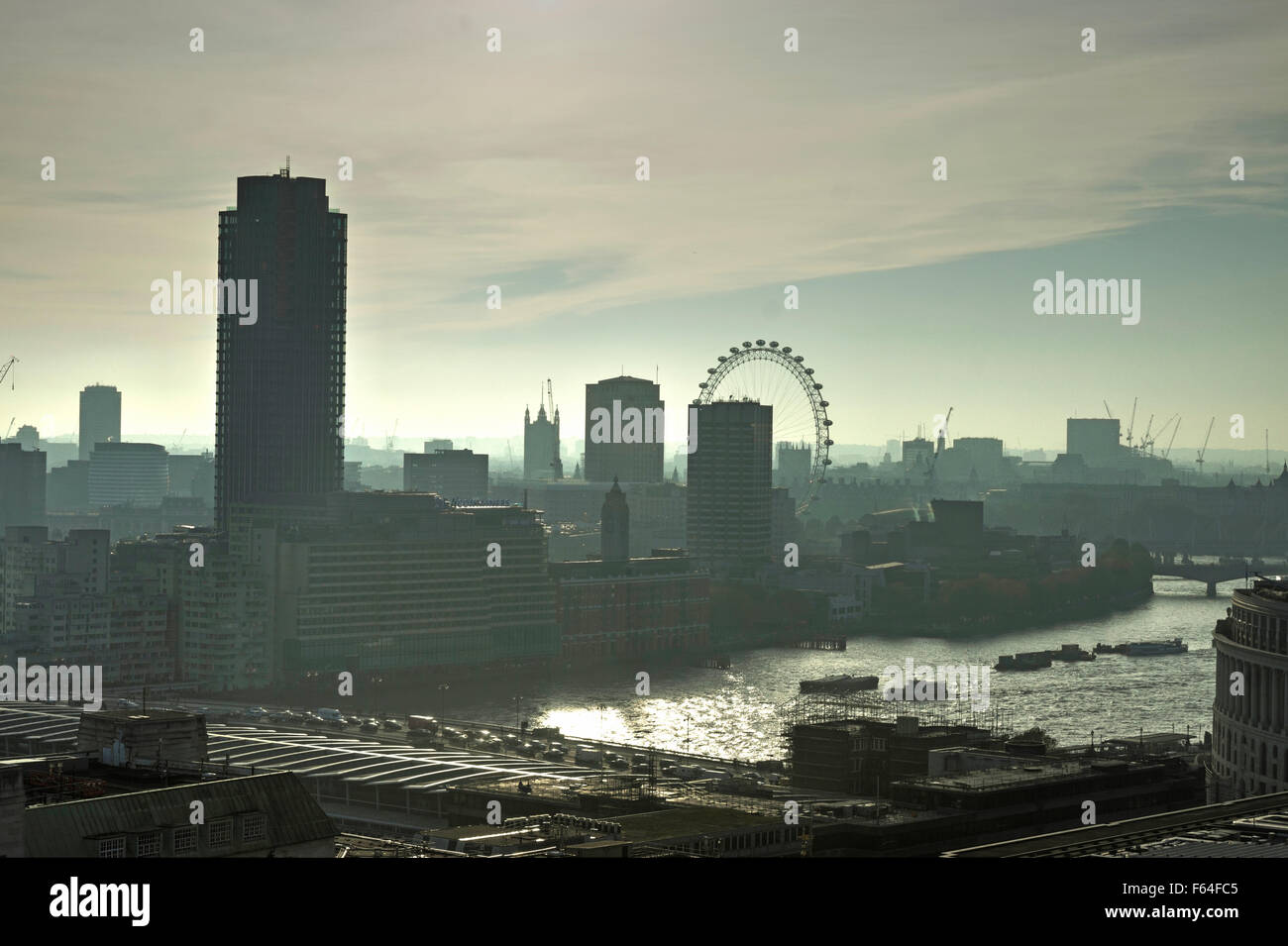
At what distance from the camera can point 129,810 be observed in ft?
33.5

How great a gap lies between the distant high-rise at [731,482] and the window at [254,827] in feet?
232

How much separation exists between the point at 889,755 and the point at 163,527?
79502 mm

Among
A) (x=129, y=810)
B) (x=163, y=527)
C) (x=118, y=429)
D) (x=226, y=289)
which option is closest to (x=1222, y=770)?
(x=129, y=810)

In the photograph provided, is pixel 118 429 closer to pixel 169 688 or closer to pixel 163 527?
pixel 163 527

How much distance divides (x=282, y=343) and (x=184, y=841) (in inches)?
2379

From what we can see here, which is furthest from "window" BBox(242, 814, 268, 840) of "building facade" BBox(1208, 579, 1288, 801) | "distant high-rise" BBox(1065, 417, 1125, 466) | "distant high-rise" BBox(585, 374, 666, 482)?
"distant high-rise" BBox(1065, 417, 1125, 466)

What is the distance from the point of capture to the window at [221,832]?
409 inches

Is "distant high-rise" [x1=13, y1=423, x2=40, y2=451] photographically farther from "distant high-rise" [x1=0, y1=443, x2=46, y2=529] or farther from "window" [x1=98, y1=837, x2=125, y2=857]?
"window" [x1=98, y1=837, x2=125, y2=857]

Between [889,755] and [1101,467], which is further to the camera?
[1101,467]

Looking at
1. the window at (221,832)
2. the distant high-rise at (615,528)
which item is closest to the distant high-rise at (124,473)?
the distant high-rise at (615,528)

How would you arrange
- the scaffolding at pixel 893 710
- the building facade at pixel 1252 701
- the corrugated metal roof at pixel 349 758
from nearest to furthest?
the building facade at pixel 1252 701, the corrugated metal roof at pixel 349 758, the scaffolding at pixel 893 710

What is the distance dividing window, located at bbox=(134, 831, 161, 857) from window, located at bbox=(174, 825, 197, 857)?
94 mm

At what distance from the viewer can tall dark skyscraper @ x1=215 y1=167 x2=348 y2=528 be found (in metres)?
69.1

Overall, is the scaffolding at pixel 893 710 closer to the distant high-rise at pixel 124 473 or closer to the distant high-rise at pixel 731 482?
the distant high-rise at pixel 731 482
